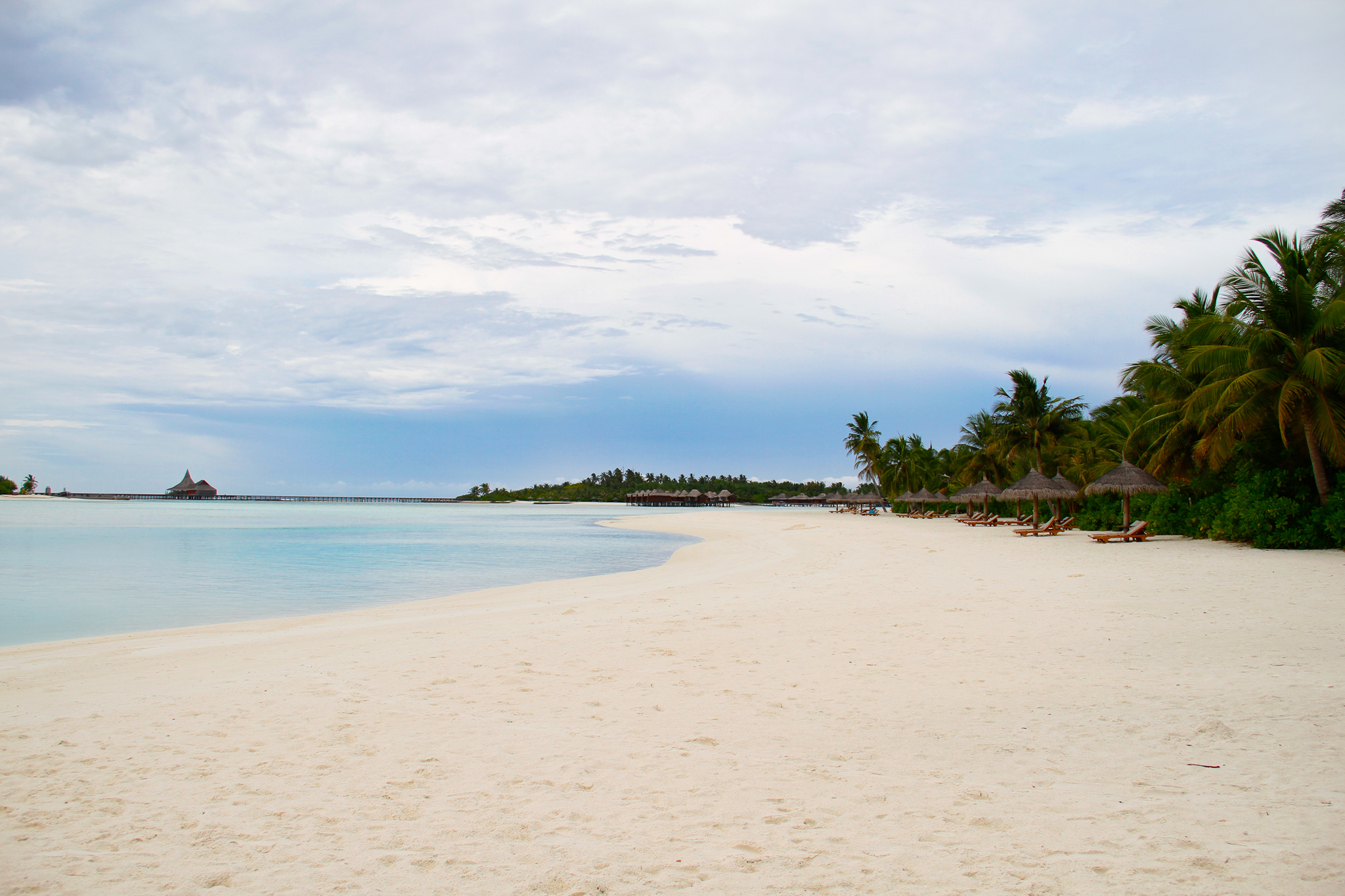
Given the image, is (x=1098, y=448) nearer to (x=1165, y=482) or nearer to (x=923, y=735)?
(x=1165, y=482)

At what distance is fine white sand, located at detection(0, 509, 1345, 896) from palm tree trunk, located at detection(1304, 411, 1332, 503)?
25.3ft

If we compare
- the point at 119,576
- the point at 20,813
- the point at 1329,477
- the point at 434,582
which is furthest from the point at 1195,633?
the point at 119,576

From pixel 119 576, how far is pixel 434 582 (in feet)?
25.1

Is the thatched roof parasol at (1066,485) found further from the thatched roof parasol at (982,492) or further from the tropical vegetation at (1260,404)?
the thatched roof parasol at (982,492)

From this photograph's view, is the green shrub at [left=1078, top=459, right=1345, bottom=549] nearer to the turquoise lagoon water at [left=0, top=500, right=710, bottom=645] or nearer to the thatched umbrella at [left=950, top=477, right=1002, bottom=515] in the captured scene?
the turquoise lagoon water at [left=0, top=500, right=710, bottom=645]

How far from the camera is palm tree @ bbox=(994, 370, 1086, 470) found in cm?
A: 3388

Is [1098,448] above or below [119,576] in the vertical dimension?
above

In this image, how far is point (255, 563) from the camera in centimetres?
2141

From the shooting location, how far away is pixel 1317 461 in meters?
14.1

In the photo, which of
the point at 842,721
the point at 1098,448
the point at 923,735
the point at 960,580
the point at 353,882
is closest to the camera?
the point at 353,882

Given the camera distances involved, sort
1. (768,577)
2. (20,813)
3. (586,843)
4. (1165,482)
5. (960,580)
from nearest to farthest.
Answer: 1. (586,843)
2. (20,813)
3. (960,580)
4. (768,577)
5. (1165,482)

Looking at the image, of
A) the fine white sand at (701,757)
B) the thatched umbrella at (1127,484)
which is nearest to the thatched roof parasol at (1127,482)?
the thatched umbrella at (1127,484)

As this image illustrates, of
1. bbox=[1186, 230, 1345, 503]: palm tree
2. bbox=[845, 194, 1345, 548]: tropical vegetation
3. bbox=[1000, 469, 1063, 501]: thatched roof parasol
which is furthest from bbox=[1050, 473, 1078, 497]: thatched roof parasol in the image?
bbox=[1186, 230, 1345, 503]: palm tree

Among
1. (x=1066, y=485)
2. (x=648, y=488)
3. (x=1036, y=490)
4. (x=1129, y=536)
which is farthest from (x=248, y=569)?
(x=648, y=488)
